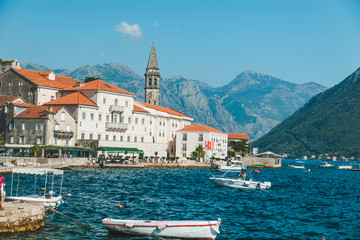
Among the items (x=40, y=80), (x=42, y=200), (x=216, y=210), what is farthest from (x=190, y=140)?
(x=42, y=200)

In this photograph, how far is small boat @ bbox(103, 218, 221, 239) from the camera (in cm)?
2603

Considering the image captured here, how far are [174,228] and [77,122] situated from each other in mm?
72681

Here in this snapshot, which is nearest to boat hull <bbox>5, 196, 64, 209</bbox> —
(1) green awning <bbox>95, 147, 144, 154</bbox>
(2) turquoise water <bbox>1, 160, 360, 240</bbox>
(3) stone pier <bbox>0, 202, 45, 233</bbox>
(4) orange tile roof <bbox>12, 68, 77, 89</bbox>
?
(2) turquoise water <bbox>1, 160, 360, 240</bbox>

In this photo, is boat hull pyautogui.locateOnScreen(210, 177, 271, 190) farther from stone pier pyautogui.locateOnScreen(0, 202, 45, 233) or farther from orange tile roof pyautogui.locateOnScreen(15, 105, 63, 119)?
orange tile roof pyautogui.locateOnScreen(15, 105, 63, 119)

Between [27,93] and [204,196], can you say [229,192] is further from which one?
[27,93]

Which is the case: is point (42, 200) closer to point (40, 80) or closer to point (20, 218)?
point (20, 218)

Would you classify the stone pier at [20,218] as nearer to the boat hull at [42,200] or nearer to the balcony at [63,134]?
the boat hull at [42,200]

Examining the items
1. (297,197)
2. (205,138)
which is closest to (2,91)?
(205,138)

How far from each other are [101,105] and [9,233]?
7852 centimetres

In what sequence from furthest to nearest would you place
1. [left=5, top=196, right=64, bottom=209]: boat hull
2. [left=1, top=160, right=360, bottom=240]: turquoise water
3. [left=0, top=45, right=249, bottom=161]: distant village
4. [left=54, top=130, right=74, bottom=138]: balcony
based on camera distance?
1. [left=54, top=130, right=74, bottom=138]: balcony
2. [left=0, top=45, right=249, bottom=161]: distant village
3. [left=5, top=196, right=64, bottom=209]: boat hull
4. [left=1, top=160, right=360, bottom=240]: turquoise water

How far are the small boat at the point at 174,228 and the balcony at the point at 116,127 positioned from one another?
251 feet

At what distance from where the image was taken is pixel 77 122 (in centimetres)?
9494

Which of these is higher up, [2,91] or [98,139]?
[2,91]

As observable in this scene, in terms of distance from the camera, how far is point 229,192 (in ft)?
183
